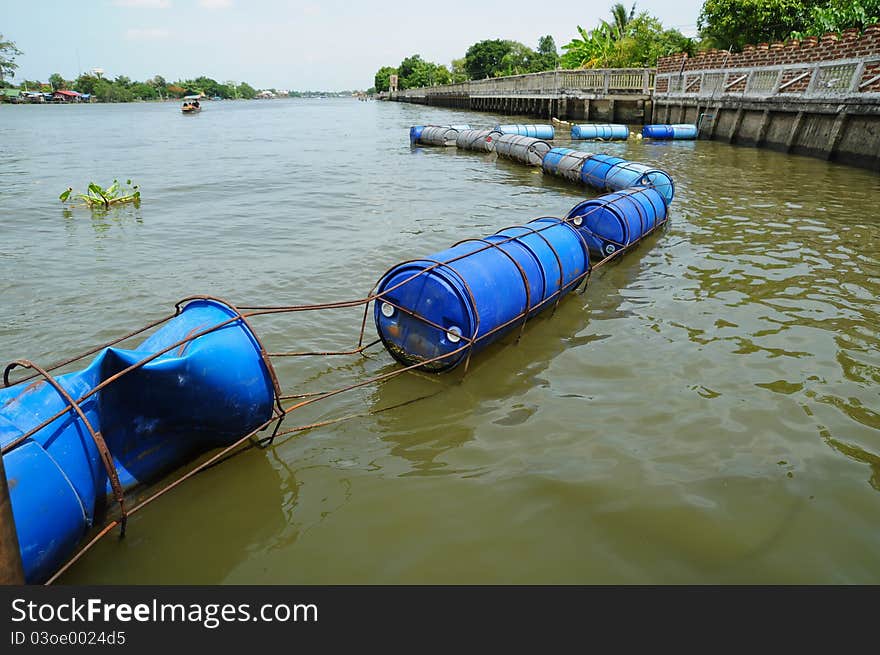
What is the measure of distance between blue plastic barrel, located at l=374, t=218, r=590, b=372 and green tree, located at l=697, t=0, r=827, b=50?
33754 millimetres

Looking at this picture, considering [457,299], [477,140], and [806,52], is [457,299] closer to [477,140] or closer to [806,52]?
[477,140]

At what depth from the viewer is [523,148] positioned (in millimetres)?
19922

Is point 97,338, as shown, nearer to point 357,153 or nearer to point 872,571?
point 872,571

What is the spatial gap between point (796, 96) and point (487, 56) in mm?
94678

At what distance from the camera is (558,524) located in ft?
11.9

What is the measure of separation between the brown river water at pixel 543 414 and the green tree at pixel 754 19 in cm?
2568

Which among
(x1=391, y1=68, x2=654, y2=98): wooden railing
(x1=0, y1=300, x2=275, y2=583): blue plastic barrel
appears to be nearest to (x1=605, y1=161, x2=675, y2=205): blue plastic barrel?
(x1=0, y1=300, x2=275, y2=583): blue plastic barrel

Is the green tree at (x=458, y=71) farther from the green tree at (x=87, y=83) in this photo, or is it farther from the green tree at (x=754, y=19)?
the green tree at (x=87, y=83)

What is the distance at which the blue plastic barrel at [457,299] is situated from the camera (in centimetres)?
529

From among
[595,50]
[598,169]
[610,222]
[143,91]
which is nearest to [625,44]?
[595,50]

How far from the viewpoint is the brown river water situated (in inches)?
135

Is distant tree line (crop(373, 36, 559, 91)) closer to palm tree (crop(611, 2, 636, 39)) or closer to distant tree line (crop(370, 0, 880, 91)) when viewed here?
distant tree line (crop(370, 0, 880, 91))

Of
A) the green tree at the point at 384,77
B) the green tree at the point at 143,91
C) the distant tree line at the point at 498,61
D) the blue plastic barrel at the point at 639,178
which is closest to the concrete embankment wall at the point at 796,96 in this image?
the blue plastic barrel at the point at 639,178
